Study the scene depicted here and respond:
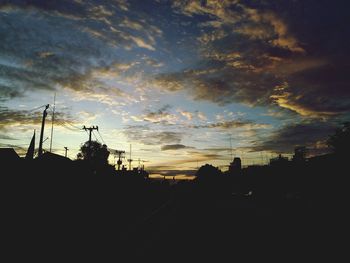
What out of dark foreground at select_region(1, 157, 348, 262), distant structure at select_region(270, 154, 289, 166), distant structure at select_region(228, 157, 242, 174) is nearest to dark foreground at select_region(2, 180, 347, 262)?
dark foreground at select_region(1, 157, 348, 262)

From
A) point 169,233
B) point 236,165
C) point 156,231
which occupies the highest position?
point 236,165

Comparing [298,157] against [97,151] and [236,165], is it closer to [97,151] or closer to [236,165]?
[236,165]

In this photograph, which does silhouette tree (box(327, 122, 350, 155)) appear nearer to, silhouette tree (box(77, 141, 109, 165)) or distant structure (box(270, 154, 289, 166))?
distant structure (box(270, 154, 289, 166))

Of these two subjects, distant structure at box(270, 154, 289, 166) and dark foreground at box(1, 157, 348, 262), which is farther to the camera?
distant structure at box(270, 154, 289, 166)

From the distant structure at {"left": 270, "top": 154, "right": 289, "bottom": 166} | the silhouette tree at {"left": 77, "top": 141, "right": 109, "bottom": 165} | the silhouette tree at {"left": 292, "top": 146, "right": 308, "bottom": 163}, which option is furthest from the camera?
the silhouette tree at {"left": 77, "top": 141, "right": 109, "bottom": 165}

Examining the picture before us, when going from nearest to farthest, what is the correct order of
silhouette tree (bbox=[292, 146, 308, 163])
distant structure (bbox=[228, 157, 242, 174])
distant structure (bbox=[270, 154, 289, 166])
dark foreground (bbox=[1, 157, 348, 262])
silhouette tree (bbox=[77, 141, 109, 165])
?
dark foreground (bbox=[1, 157, 348, 262]) < silhouette tree (bbox=[292, 146, 308, 163]) < distant structure (bbox=[270, 154, 289, 166]) < distant structure (bbox=[228, 157, 242, 174]) < silhouette tree (bbox=[77, 141, 109, 165])

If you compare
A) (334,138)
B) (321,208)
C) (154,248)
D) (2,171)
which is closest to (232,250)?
(154,248)

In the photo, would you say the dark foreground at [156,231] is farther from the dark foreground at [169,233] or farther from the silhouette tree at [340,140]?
the silhouette tree at [340,140]

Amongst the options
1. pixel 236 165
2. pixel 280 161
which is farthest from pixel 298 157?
pixel 236 165

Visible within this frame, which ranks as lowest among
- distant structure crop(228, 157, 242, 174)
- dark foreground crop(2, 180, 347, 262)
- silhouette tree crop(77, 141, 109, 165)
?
dark foreground crop(2, 180, 347, 262)

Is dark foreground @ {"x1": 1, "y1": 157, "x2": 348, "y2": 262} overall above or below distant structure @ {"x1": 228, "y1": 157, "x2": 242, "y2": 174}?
below

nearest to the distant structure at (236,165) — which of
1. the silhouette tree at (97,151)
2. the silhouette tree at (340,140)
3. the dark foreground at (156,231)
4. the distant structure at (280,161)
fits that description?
the distant structure at (280,161)

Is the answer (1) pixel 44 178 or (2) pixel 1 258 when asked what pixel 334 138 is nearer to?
(1) pixel 44 178

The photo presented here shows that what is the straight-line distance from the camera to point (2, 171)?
2239 cm
